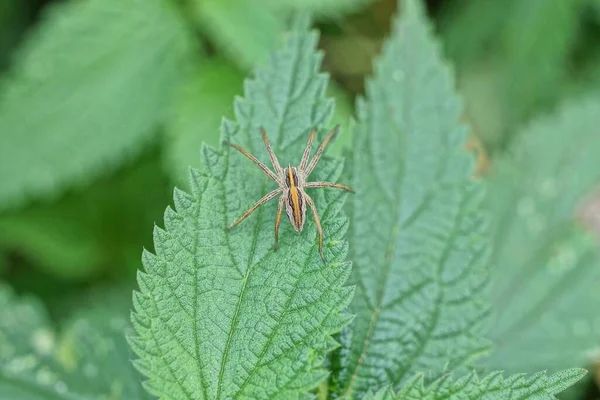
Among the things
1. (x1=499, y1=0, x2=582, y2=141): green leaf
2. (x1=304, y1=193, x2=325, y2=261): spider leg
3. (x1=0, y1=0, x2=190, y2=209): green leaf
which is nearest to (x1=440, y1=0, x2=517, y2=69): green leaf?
(x1=499, y1=0, x2=582, y2=141): green leaf

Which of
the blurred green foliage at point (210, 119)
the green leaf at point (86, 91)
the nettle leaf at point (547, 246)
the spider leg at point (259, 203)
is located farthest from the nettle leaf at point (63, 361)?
the nettle leaf at point (547, 246)

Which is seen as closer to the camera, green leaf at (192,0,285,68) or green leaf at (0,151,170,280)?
green leaf at (192,0,285,68)

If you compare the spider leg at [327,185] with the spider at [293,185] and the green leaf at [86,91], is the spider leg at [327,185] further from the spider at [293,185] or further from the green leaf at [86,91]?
the green leaf at [86,91]

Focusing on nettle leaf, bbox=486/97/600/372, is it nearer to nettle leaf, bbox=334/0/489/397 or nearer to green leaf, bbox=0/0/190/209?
nettle leaf, bbox=334/0/489/397

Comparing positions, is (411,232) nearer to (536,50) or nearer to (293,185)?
(293,185)

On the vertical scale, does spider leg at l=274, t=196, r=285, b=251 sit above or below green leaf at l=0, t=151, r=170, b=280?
below

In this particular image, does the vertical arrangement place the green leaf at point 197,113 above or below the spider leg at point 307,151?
above
